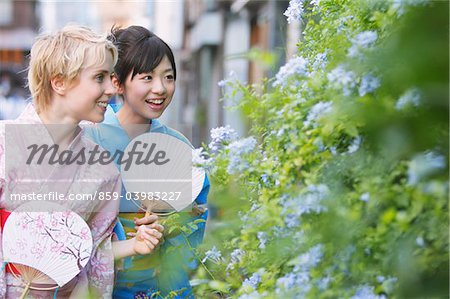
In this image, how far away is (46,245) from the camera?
267 cm

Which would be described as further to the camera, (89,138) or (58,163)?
(89,138)

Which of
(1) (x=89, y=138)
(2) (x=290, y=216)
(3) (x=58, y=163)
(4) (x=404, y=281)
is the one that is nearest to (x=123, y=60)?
(1) (x=89, y=138)

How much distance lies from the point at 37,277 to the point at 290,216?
1212 mm

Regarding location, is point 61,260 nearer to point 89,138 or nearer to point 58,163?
point 58,163

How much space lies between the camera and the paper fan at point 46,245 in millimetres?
2652

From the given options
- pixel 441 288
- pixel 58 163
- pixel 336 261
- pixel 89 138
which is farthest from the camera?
pixel 89 138

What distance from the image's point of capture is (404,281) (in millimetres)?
1449

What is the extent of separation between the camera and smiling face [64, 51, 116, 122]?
9.09 feet

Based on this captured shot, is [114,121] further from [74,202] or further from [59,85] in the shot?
[74,202]

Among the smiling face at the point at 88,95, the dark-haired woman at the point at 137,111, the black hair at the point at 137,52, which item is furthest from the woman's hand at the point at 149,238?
the black hair at the point at 137,52

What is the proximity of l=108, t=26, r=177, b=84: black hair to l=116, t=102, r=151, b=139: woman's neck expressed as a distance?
0.36 ft

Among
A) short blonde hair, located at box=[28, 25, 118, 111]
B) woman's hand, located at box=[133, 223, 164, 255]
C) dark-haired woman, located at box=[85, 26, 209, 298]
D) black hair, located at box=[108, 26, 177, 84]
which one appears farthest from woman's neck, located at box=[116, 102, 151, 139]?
woman's hand, located at box=[133, 223, 164, 255]

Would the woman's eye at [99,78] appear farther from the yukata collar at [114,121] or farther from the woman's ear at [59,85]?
the yukata collar at [114,121]

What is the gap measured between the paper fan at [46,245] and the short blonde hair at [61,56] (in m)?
0.35
